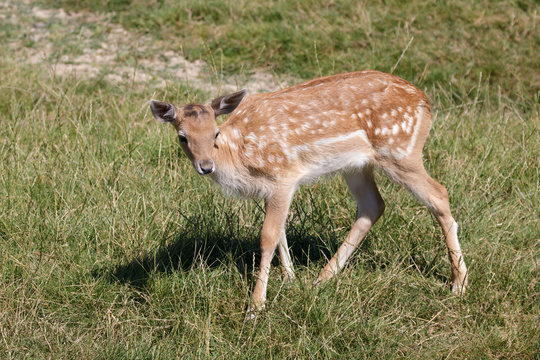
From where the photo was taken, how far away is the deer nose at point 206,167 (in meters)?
4.27

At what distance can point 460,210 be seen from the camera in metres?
5.36

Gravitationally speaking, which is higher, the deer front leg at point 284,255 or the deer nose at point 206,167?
the deer nose at point 206,167

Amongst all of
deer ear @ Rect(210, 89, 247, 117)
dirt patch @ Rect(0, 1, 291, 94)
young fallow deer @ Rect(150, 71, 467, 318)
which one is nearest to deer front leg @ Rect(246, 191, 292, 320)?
young fallow deer @ Rect(150, 71, 467, 318)

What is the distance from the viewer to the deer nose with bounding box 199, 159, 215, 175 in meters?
4.27

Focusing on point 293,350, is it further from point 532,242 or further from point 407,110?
point 532,242

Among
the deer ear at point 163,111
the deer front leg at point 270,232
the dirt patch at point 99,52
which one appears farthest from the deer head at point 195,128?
the dirt patch at point 99,52

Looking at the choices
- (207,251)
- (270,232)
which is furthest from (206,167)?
(207,251)

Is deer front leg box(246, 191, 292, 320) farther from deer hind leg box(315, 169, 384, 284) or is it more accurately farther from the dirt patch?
the dirt patch

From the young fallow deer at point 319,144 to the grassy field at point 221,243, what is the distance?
11.6 inches

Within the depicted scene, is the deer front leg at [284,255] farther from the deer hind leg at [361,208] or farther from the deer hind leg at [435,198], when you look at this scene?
the deer hind leg at [435,198]

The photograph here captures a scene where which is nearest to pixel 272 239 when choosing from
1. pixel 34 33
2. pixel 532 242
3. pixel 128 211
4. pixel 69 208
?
pixel 128 211

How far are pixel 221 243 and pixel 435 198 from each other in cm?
149

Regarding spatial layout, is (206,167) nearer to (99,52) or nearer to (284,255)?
(284,255)

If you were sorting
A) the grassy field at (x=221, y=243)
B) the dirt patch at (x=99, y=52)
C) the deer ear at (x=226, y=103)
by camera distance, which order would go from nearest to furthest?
the grassy field at (x=221, y=243) → the deer ear at (x=226, y=103) → the dirt patch at (x=99, y=52)
